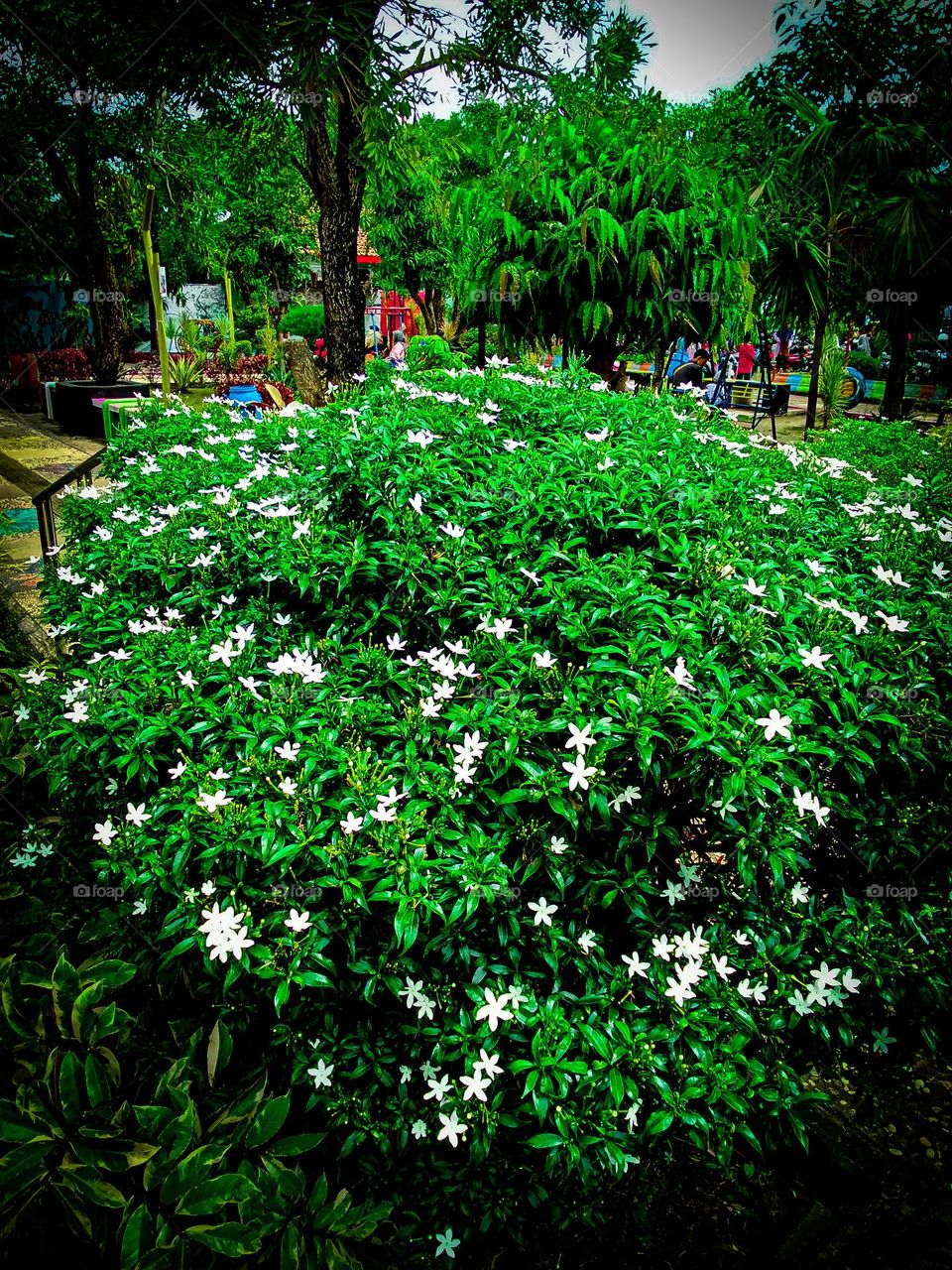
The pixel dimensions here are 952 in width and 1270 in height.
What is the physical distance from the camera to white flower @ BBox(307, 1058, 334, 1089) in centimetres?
175

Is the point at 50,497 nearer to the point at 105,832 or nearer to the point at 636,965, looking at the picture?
the point at 105,832

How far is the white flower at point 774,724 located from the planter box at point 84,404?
1236 centimetres

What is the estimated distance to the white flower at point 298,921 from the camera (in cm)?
160

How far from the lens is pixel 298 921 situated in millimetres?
1613

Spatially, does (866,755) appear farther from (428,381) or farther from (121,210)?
(121,210)

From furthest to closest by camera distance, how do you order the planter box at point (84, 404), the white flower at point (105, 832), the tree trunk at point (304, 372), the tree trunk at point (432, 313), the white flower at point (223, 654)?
the tree trunk at point (432, 313) < the planter box at point (84, 404) < the tree trunk at point (304, 372) < the white flower at point (223, 654) < the white flower at point (105, 832)

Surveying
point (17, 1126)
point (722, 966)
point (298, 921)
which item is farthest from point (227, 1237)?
point (722, 966)

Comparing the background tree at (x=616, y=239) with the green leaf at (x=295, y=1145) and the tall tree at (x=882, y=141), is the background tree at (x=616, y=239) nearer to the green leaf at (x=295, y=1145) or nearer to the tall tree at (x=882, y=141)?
the tall tree at (x=882, y=141)

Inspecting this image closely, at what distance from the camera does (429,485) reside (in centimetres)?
254

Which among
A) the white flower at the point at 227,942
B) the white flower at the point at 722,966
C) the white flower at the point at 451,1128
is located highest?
the white flower at the point at 227,942

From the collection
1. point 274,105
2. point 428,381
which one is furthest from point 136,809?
point 274,105

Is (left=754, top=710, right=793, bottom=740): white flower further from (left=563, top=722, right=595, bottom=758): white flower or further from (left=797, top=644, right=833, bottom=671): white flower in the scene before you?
(left=563, top=722, right=595, bottom=758): white flower

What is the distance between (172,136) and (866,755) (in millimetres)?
14074

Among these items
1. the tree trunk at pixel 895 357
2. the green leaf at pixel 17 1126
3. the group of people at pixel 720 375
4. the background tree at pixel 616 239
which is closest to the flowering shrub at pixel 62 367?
the group of people at pixel 720 375
